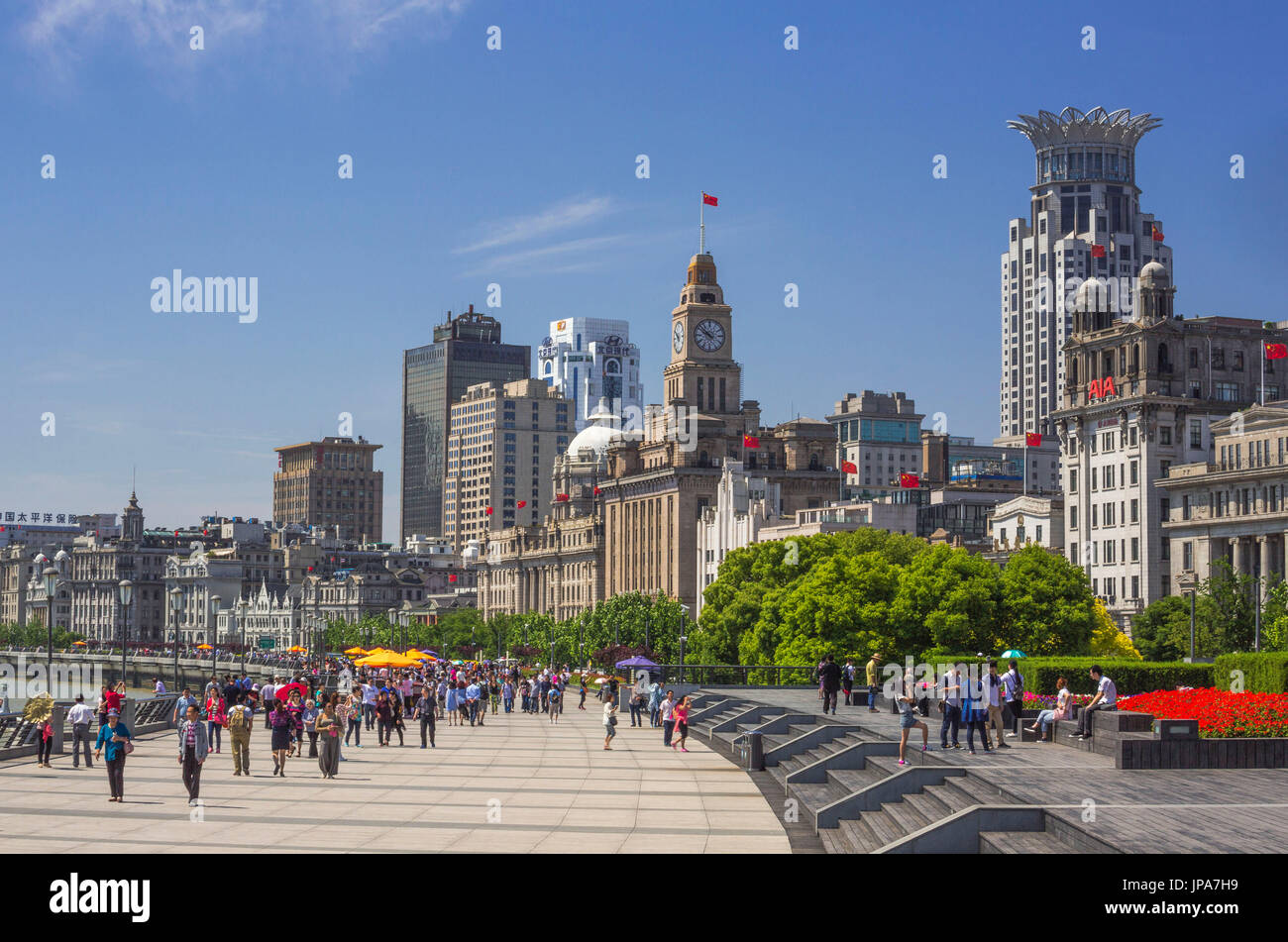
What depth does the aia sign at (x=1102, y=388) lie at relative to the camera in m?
119

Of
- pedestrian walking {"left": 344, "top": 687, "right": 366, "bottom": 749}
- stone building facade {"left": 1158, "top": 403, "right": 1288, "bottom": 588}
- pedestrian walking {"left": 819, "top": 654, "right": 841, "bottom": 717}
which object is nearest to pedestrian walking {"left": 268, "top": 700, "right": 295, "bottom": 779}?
pedestrian walking {"left": 344, "top": 687, "right": 366, "bottom": 749}

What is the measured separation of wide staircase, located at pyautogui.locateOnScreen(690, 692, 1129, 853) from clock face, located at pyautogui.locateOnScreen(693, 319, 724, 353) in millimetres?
134046

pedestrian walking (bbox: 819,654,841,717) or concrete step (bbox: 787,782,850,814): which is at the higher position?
pedestrian walking (bbox: 819,654,841,717)

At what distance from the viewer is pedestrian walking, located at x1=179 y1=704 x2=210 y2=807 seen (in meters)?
31.2

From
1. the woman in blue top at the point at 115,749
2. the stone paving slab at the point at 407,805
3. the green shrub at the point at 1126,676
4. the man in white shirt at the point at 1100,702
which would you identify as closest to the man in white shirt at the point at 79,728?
the stone paving slab at the point at 407,805

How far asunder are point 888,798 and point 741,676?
52.7 m

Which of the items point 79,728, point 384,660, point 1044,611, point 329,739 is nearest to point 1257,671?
point 329,739

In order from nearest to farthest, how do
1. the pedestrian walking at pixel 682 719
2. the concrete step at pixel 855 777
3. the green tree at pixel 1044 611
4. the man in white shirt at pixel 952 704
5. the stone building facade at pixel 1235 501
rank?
the concrete step at pixel 855 777 → the man in white shirt at pixel 952 704 → the pedestrian walking at pixel 682 719 → the green tree at pixel 1044 611 → the stone building facade at pixel 1235 501

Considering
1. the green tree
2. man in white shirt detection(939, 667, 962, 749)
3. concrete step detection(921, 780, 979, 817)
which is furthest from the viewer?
the green tree

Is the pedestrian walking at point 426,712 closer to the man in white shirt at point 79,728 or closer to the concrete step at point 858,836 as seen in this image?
the man in white shirt at point 79,728

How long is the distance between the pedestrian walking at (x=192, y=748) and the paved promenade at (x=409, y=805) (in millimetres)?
466

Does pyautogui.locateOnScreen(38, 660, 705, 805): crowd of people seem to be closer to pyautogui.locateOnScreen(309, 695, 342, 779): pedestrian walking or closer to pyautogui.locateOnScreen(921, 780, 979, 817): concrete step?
pyautogui.locateOnScreen(309, 695, 342, 779): pedestrian walking

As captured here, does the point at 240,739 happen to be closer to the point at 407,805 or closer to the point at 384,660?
the point at 407,805

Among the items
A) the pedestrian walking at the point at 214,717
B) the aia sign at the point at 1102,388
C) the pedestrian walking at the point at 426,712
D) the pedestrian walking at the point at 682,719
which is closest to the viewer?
the pedestrian walking at the point at 214,717
